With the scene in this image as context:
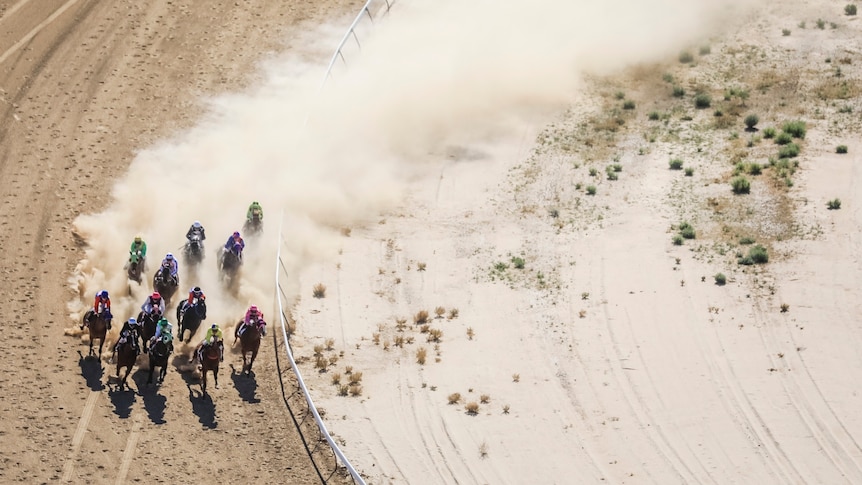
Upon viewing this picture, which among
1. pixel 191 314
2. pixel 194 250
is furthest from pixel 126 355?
pixel 194 250

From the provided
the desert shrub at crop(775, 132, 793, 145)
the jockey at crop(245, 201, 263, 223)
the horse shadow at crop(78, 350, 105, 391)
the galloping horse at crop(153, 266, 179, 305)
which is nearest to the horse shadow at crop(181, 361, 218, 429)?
the horse shadow at crop(78, 350, 105, 391)

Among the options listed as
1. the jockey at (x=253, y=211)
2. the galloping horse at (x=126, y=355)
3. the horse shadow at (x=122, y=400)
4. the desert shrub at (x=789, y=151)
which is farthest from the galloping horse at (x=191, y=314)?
the desert shrub at (x=789, y=151)

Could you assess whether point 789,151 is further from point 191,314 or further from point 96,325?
point 96,325

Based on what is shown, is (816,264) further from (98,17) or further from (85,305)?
(98,17)

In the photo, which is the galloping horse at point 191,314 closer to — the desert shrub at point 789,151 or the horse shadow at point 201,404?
the horse shadow at point 201,404

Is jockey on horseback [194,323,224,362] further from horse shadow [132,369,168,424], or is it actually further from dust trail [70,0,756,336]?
dust trail [70,0,756,336]
